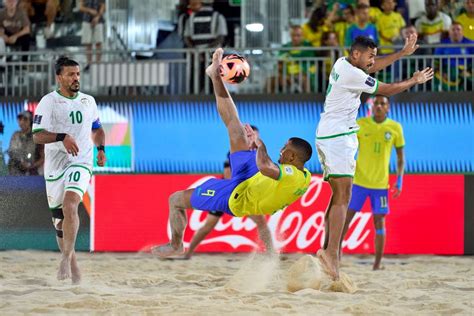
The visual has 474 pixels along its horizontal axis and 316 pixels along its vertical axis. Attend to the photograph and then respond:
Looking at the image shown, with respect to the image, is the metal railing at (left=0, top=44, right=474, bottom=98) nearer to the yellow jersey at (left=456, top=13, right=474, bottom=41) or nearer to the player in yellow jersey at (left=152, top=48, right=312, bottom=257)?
the yellow jersey at (left=456, top=13, right=474, bottom=41)

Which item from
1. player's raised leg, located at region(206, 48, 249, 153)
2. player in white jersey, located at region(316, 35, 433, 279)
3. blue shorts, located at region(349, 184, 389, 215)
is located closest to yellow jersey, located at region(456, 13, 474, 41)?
blue shorts, located at region(349, 184, 389, 215)

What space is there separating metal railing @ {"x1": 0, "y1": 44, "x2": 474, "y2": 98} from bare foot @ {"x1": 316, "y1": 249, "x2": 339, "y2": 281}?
5.08 m

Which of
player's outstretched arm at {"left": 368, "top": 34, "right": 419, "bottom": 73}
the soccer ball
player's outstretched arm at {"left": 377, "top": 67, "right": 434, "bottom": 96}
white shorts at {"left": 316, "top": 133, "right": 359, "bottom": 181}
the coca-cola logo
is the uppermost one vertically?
player's outstretched arm at {"left": 368, "top": 34, "right": 419, "bottom": 73}

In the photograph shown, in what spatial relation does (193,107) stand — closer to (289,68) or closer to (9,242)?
(289,68)

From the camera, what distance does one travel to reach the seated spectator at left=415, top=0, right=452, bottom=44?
43.7ft

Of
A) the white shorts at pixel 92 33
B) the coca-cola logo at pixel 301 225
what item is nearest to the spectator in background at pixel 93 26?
the white shorts at pixel 92 33

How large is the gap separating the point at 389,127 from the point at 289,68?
2825mm

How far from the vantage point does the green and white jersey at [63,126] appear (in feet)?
28.2

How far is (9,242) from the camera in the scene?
12766 mm

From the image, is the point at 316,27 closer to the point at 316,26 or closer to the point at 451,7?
the point at 316,26

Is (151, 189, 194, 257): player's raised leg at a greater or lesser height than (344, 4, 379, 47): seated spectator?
lesser

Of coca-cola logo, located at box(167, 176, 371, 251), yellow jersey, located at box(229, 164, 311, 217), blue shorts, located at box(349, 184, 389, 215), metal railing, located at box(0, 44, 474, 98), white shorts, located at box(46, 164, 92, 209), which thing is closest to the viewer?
yellow jersey, located at box(229, 164, 311, 217)

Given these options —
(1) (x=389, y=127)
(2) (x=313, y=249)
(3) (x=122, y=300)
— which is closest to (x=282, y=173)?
(3) (x=122, y=300)

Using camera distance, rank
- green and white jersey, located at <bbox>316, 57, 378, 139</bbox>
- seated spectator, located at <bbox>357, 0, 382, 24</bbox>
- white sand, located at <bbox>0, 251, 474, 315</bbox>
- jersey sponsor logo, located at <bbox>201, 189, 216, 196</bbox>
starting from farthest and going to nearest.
Answer: seated spectator, located at <bbox>357, 0, 382, 24</bbox> < green and white jersey, located at <bbox>316, 57, 378, 139</bbox> < jersey sponsor logo, located at <bbox>201, 189, 216, 196</bbox> < white sand, located at <bbox>0, 251, 474, 315</bbox>
